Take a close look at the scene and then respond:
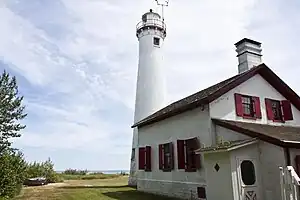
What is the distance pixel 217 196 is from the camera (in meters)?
10.8

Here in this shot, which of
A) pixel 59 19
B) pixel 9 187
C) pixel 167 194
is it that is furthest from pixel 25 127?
pixel 167 194

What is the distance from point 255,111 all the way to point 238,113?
1064mm

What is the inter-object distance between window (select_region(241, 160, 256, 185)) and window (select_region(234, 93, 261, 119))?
290 centimetres

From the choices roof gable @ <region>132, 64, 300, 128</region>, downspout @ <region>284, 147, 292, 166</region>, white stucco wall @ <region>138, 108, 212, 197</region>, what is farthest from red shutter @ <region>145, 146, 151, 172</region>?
downspout @ <region>284, 147, 292, 166</region>

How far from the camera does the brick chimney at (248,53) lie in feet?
48.5

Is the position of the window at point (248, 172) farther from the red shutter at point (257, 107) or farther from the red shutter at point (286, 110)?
the red shutter at point (286, 110)

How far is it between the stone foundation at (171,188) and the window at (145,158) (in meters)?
0.82

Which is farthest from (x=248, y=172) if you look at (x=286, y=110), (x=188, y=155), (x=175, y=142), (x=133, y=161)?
(x=133, y=161)

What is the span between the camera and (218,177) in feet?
35.3

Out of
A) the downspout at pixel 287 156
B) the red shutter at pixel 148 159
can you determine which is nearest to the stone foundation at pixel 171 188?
the red shutter at pixel 148 159

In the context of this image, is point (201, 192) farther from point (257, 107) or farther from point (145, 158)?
point (145, 158)

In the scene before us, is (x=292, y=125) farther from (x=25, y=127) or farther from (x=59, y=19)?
(x=25, y=127)

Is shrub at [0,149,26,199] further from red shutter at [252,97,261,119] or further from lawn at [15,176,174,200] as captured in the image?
red shutter at [252,97,261,119]

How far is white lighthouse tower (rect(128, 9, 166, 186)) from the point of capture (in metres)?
21.6
